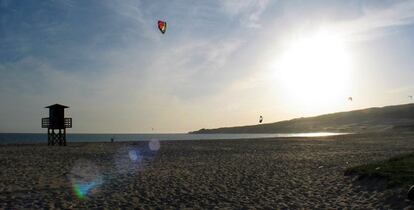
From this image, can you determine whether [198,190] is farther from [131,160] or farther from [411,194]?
[131,160]

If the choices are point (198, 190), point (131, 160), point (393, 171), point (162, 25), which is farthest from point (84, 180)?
Answer: point (162, 25)

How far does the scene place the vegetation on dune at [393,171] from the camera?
12.7m

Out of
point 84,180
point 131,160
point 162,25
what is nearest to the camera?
point 84,180

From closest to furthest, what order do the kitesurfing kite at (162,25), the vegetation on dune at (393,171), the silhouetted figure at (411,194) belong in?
the silhouetted figure at (411,194), the vegetation on dune at (393,171), the kitesurfing kite at (162,25)

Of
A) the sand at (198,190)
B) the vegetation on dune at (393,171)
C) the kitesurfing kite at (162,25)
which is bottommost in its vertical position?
the sand at (198,190)

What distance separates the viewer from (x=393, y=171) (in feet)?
47.0

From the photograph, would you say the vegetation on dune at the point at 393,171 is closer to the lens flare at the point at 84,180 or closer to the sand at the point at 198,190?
the sand at the point at 198,190

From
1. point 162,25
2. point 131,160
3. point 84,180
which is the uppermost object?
point 162,25

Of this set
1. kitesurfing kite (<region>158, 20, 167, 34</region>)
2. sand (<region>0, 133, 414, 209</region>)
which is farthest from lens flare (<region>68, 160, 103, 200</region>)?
kitesurfing kite (<region>158, 20, 167, 34</region>)

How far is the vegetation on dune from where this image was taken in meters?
12.7

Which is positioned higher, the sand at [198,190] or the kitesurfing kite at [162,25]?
the kitesurfing kite at [162,25]

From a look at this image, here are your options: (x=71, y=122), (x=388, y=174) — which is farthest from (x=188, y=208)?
(x=71, y=122)

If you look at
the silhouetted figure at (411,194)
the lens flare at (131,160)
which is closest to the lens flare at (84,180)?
the lens flare at (131,160)

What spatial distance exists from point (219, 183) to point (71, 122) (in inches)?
1530
